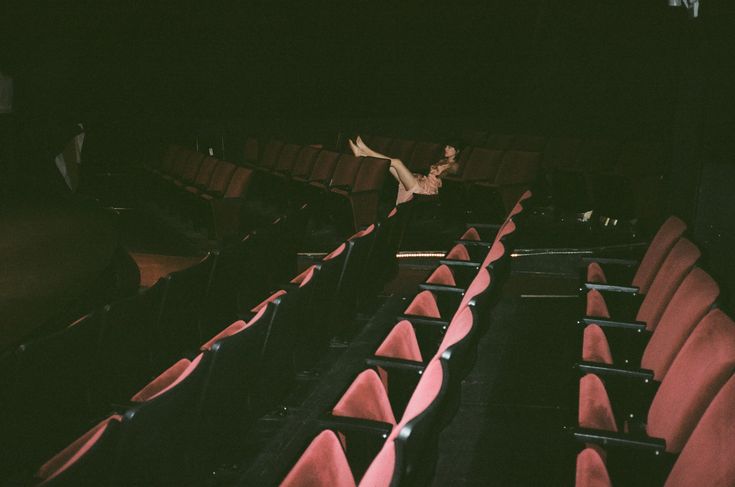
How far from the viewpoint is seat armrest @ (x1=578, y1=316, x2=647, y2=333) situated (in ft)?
4.80

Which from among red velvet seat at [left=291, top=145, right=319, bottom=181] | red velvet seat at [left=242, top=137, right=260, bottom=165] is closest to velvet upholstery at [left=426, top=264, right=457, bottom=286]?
red velvet seat at [left=291, top=145, right=319, bottom=181]

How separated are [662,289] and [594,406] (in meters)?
0.54

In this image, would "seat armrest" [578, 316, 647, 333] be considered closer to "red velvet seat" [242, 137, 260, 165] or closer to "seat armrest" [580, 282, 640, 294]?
"seat armrest" [580, 282, 640, 294]

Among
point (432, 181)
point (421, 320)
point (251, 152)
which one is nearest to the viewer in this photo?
point (421, 320)

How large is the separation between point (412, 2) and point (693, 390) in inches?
192

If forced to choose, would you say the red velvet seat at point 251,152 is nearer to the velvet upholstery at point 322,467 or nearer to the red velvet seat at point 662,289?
the red velvet seat at point 662,289

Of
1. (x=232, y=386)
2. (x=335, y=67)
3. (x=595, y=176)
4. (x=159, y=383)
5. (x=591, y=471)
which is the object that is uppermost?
(x=335, y=67)

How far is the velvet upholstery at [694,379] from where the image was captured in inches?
38.8

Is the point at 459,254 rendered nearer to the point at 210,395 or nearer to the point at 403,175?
the point at 210,395

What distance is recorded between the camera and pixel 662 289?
1554 millimetres

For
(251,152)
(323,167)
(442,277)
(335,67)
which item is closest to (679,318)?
(442,277)

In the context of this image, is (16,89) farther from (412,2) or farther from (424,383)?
(424,383)

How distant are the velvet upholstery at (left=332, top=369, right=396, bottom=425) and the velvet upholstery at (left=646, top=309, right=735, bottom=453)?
49cm

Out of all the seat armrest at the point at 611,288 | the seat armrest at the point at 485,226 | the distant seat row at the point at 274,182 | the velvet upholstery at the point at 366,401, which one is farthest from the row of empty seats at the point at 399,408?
the distant seat row at the point at 274,182
